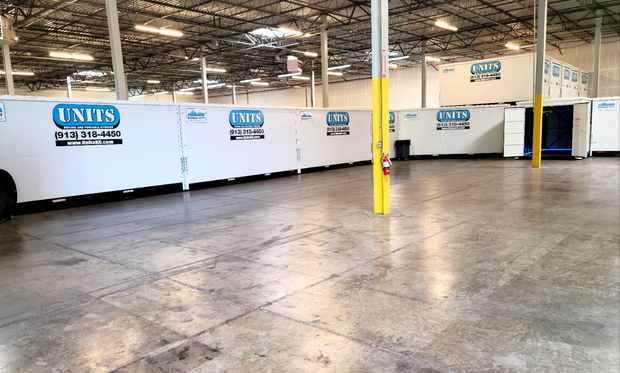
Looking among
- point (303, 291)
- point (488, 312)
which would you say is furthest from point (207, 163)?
point (488, 312)

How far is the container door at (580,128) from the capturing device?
16.1 m

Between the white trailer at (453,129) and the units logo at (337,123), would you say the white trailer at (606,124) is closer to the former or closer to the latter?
the white trailer at (453,129)

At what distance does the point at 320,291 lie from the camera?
3723 mm

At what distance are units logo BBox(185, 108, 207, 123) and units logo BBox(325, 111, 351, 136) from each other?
18.0ft

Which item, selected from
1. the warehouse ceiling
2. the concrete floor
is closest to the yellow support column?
the concrete floor

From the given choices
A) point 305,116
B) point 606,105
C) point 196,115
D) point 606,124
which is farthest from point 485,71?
point 196,115

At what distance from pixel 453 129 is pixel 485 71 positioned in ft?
9.25

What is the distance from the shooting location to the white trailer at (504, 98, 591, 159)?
16172 mm

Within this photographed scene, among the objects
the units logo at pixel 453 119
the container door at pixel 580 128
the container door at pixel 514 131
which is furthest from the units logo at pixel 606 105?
the units logo at pixel 453 119

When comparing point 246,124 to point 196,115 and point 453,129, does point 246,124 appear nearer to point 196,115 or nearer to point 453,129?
point 196,115

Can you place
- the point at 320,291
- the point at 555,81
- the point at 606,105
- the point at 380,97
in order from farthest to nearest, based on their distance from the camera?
the point at 555,81 → the point at 606,105 → the point at 380,97 → the point at 320,291

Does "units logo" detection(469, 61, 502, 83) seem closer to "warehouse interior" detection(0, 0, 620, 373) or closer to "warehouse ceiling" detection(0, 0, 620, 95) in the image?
"warehouse interior" detection(0, 0, 620, 373)

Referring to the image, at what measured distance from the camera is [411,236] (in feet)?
18.4

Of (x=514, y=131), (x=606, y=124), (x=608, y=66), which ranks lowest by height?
(x=514, y=131)
